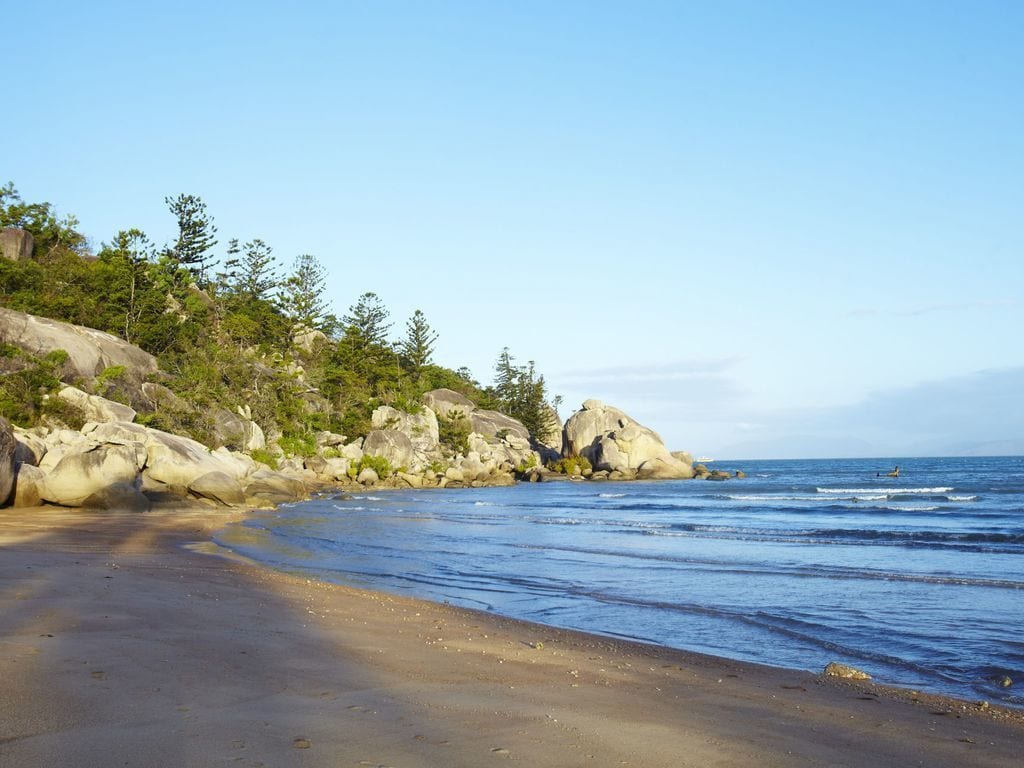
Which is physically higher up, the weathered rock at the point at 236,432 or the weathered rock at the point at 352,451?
the weathered rock at the point at 236,432

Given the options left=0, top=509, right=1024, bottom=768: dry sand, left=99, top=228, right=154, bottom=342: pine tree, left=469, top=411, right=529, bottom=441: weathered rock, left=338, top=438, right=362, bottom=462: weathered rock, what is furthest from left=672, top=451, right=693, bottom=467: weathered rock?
left=0, top=509, right=1024, bottom=768: dry sand

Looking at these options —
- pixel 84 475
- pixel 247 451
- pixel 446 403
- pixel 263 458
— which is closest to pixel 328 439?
pixel 263 458


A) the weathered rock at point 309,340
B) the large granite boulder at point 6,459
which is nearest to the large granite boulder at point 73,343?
the large granite boulder at point 6,459

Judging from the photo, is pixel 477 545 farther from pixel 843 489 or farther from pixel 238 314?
pixel 238 314

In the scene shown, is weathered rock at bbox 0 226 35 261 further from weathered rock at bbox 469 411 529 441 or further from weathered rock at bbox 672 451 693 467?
weathered rock at bbox 672 451 693 467

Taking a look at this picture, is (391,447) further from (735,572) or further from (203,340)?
(735,572)

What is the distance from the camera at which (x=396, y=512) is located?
3269cm

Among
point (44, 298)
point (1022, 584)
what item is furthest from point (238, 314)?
point (1022, 584)

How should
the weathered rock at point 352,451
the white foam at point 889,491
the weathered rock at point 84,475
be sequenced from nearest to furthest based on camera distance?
the weathered rock at point 84,475 → the white foam at point 889,491 → the weathered rock at point 352,451

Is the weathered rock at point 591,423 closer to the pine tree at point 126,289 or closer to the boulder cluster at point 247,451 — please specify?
the boulder cluster at point 247,451

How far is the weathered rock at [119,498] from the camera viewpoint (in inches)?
898

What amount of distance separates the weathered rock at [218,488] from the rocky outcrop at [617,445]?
151ft

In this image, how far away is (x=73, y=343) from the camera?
34.0m

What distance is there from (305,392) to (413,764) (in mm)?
57740
